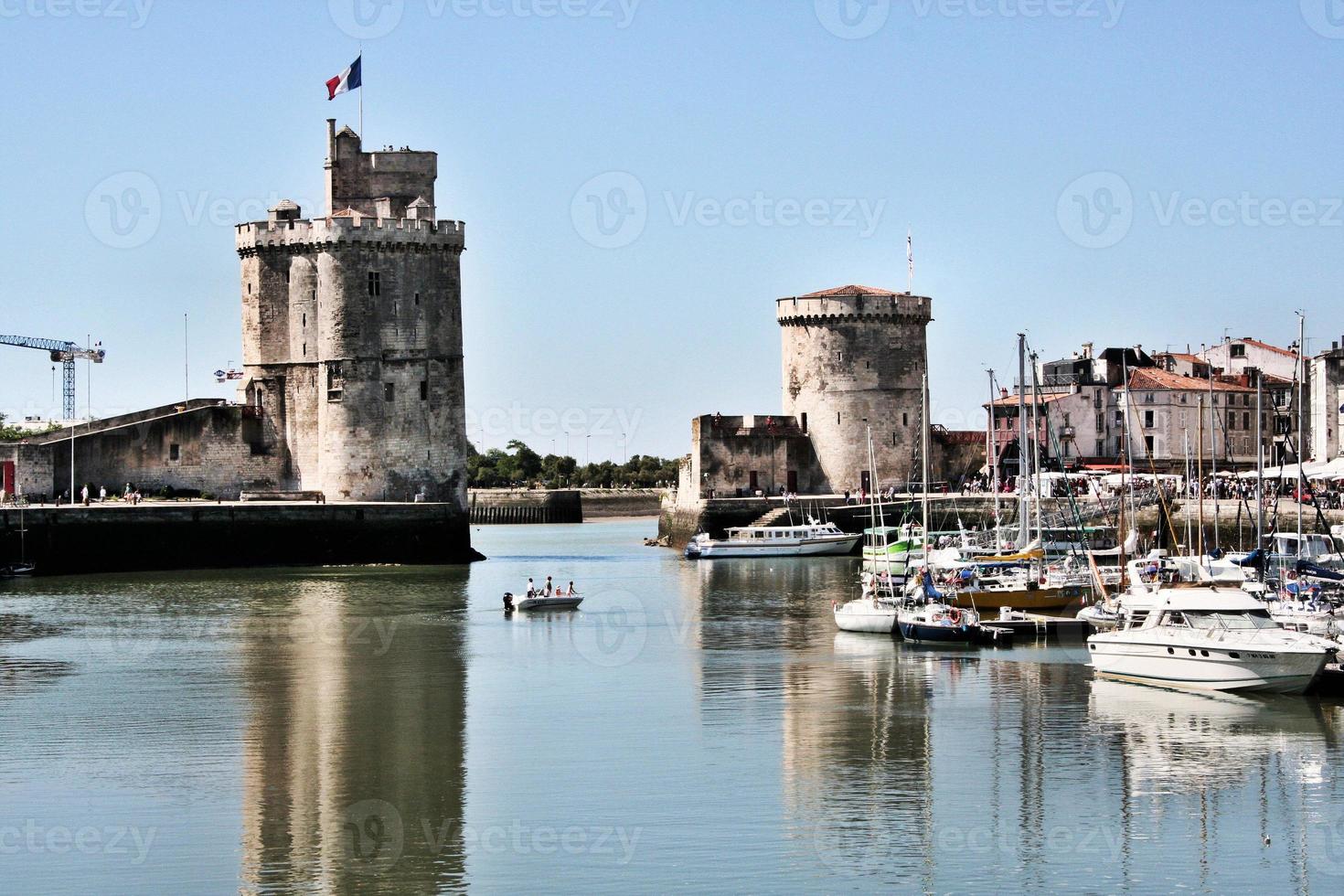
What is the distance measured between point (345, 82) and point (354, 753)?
1474 inches

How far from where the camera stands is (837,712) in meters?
29.7

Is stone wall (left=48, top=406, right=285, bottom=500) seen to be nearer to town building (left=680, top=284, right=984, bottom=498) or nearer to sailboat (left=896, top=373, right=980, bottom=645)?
town building (left=680, top=284, right=984, bottom=498)

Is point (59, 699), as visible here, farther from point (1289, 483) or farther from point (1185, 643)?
point (1289, 483)

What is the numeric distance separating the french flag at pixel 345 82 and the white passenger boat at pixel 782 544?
19438 mm

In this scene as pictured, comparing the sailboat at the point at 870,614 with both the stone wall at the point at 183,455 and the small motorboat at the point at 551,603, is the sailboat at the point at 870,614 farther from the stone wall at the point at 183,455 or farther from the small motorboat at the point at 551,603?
the stone wall at the point at 183,455

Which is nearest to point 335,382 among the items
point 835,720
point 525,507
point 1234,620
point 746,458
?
point 746,458

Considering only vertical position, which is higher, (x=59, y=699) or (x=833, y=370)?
(x=833, y=370)


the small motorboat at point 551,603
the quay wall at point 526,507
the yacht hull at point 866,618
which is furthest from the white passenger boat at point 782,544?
the quay wall at point 526,507

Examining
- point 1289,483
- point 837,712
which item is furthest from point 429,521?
point 837,712

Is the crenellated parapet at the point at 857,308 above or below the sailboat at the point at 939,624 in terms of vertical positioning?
above

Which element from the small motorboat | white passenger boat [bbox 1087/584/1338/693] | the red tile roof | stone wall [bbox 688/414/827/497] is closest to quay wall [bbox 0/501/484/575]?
the small motorboat

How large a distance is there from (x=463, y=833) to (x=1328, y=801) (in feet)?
32.1

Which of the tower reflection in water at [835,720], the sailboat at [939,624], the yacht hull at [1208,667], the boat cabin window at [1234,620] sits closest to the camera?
the tower reflection in water at [835,720]

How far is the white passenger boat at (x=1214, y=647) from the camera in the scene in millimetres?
29406
